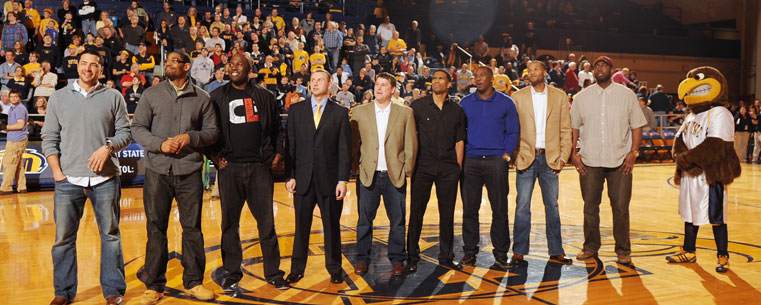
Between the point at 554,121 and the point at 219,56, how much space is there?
421 inches

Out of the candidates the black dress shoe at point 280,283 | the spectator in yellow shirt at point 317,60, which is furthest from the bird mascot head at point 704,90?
the spectator in yellow shirt at point 317,60

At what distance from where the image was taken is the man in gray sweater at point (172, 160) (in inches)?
193

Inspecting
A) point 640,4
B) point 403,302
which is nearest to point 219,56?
point 403,302

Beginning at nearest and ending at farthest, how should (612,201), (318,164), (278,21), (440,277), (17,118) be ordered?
1. (318,164)
2. (440,277)
3. (612,201)
4. (17,118)
5. (278,21)

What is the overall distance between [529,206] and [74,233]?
379 centimetres

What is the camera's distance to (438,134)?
588 cm

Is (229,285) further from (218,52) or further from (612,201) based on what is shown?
(218,52)

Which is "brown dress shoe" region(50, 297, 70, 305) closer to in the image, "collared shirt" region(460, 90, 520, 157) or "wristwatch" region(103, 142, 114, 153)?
"wristwatch" region(103, 142, 114, 153)

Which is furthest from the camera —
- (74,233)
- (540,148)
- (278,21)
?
(278,21)

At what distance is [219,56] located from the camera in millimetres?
15281

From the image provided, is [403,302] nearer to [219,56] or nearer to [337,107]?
[337,107]

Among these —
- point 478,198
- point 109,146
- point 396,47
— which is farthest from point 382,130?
point 396,47

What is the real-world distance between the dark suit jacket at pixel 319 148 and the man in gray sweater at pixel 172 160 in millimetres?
707

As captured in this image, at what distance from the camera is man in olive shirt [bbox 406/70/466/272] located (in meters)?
5.88
